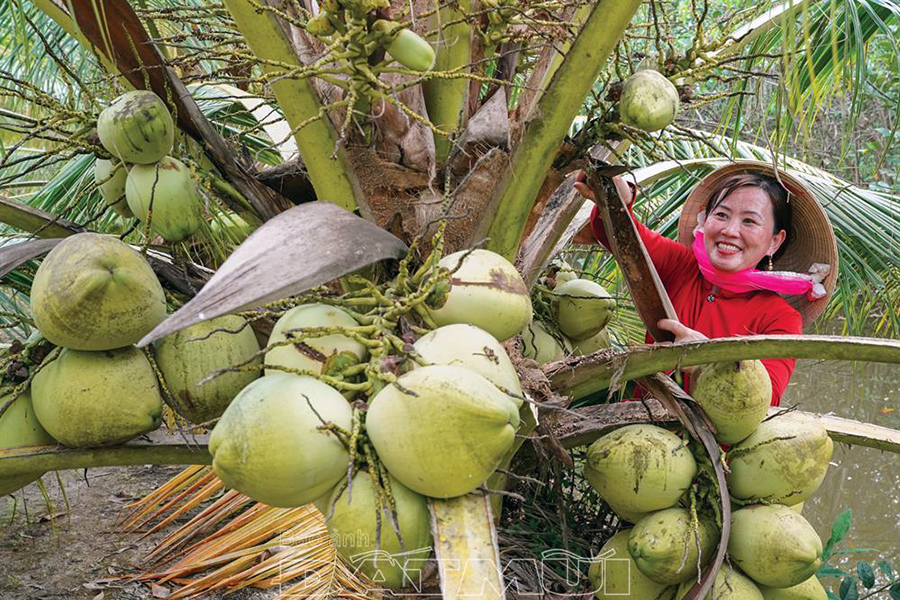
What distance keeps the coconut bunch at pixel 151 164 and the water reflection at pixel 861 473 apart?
99.5 inches

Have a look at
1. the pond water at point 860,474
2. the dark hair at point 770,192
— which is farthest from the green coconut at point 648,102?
the pond water at point 860,474

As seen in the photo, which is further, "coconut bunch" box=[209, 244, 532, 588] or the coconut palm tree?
the coconut palm tree

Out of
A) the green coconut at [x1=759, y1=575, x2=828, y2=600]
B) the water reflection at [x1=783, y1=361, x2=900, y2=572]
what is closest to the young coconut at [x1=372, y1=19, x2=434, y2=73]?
the green coconut at [x1=759, y1=575, x2=828, y2=600]

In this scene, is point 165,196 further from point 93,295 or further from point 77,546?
point 77,546

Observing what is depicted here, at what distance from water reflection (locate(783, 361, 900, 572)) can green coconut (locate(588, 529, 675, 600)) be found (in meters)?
1.81

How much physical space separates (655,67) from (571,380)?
1.84 ft

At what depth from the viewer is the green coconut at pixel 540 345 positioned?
5.33 ft

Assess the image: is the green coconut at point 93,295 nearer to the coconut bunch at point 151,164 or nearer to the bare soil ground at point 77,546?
the coconut bunch at point 151,164

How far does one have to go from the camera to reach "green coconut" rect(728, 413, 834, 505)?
146 centimetres

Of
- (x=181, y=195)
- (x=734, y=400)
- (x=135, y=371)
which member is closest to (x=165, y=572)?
(x=135, y=371)

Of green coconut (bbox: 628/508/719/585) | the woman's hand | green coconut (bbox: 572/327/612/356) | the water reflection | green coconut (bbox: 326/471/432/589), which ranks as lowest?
the water reflection

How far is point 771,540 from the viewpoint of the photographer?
1.41 metres

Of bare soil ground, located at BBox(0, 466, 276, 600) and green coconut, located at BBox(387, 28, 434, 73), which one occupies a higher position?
green coconut, located at BBox(387, 28, 434, 73)

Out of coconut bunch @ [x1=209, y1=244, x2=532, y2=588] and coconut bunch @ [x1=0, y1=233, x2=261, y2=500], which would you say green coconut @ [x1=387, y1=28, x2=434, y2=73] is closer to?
coconut bunch @ [x1=209, y1=244, x2=532, y2=588]
